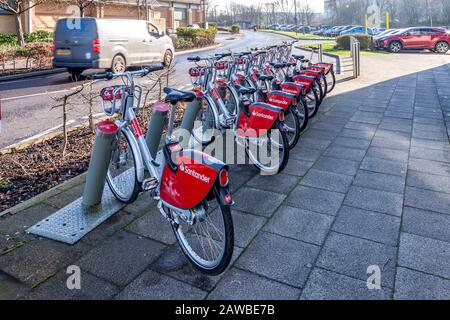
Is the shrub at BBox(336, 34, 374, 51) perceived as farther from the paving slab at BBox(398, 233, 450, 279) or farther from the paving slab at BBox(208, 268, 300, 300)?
the paving slab at BBox(208, 268, 300, 300)

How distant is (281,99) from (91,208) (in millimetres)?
2762

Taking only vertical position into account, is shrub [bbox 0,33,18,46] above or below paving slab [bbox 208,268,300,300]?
above

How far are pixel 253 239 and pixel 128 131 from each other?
4.59 feet

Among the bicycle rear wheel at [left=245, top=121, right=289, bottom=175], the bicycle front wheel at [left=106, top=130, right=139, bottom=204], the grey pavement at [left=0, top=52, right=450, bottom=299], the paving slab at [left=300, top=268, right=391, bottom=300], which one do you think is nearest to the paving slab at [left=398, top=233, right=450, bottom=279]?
the grey pavement at [left=0, top=52, right=450, bottom=299]

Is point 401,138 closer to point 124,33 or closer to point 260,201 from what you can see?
point 260,201

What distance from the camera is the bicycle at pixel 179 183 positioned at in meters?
2.49

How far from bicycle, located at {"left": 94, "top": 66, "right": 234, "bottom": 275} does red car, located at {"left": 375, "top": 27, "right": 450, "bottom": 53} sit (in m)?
21.9

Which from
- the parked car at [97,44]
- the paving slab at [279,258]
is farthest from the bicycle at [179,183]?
the parked car at [97,44]

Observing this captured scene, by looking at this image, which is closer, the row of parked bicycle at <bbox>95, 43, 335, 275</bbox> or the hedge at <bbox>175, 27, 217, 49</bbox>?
the row of parked bicycle at <bbox>95, 43, 335, 275</bbox>

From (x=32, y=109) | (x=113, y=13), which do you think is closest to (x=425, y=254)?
(x=32, y=109)

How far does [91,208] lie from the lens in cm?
361

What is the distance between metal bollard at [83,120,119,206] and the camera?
11.1 ft

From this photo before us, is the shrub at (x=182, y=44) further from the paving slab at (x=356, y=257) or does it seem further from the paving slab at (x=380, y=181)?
the paving slab at (x=356, y=257)
